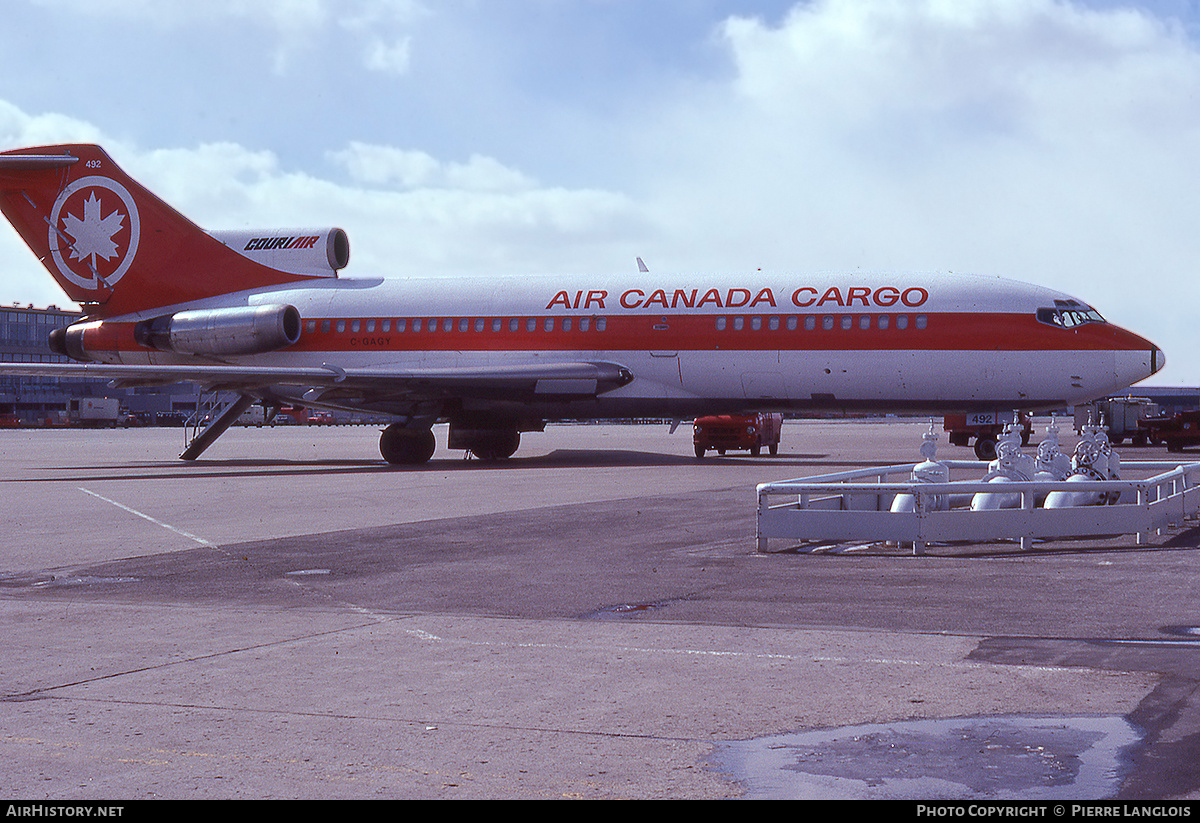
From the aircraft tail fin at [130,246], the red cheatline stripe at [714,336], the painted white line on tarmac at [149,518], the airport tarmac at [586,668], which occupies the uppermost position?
the aircraft tail fin at [130,246]

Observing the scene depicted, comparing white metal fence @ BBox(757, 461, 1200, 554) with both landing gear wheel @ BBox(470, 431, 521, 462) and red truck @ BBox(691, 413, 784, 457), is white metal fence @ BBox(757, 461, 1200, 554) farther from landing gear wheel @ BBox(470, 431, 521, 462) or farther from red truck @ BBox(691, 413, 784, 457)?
red truck @ BBox(691, 413, 784, 457)

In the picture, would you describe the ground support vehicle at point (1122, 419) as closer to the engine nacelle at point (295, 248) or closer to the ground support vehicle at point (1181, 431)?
the ground support vehicle at point (1181, 431)

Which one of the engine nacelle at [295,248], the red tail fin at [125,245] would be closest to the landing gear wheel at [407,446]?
the engine nacelle at [295,248]

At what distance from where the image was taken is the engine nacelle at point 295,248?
121 ft

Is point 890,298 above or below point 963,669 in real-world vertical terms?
above

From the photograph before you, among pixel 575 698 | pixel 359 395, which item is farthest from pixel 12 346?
pixel 575 698

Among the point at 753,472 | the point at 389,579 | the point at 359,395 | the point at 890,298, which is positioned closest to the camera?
the point at 389,579

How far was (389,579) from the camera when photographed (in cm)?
1148

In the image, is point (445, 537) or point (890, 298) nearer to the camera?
point (445, 537)

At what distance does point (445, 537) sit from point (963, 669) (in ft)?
28.4

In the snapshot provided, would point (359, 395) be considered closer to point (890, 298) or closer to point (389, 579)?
point (890, 298)

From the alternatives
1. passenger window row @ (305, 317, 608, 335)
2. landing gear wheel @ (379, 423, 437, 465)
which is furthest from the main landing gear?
passenger window row @ (305, 317, 608, 335)

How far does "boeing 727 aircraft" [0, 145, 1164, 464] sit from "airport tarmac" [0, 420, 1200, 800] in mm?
14561

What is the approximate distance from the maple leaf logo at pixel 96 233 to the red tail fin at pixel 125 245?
1.2 inches
